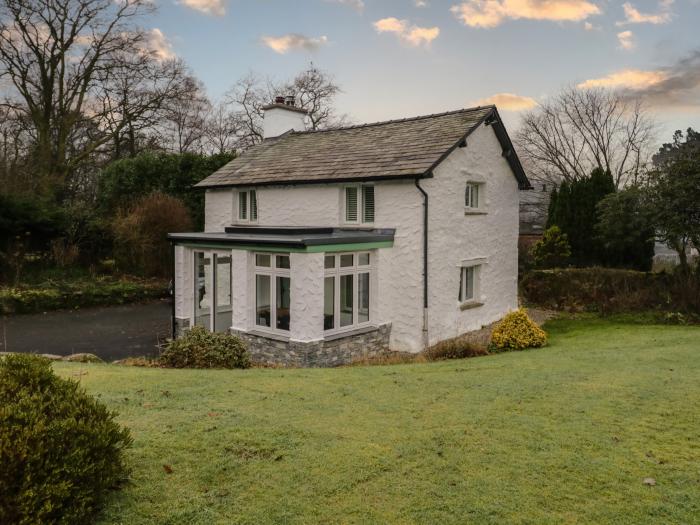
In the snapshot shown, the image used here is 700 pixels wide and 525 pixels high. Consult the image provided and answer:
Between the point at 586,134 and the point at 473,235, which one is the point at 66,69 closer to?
the point at 473,235

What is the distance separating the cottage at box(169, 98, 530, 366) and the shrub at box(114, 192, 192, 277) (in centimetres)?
593

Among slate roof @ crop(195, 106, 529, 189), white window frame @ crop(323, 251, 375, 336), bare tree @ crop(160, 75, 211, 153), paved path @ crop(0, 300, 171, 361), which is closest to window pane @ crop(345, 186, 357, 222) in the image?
slate roof @ crop(195, 106, 529, 189)

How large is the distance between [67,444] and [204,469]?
1.46 meters

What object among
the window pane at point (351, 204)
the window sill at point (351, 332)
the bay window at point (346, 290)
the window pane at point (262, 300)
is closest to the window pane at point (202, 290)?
the window pane at point (262, 300)

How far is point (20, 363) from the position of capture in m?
4.75

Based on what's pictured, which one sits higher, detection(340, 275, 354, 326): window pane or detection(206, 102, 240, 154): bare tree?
detection(206, 102, 240, 154): bare tree

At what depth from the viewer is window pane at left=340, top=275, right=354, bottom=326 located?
1434 centimetres

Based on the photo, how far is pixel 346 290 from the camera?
14.5 meters

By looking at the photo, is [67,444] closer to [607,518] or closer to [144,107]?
[607,518]

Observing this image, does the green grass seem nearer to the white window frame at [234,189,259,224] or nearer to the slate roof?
the slate roof

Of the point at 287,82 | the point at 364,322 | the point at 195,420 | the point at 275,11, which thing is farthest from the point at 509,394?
the point at 287,82

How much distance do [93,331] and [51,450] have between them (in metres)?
15.0

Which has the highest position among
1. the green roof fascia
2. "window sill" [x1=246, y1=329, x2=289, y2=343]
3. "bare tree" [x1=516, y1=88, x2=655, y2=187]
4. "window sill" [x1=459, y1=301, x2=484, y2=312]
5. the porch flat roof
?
"bare tree" [x1=516, y1=88, x2=655, y2=187]

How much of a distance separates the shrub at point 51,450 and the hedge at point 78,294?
17860mm
